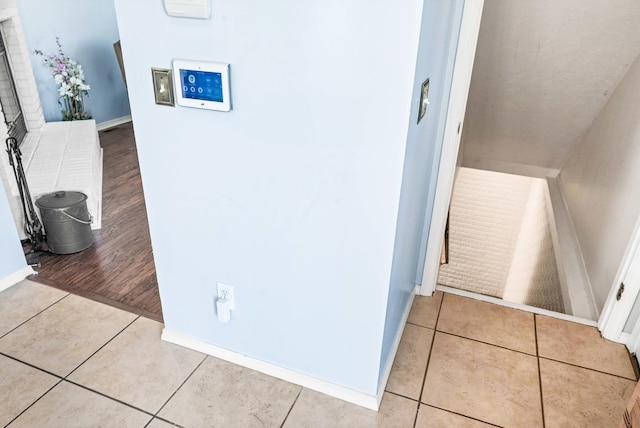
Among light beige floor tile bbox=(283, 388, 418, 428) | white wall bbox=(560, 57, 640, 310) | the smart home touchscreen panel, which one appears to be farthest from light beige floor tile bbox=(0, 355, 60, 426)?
white wall bbox=(560, 57, 640, 310)

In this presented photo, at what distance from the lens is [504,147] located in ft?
14.0

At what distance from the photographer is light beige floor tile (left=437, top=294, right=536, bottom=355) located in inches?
78.7

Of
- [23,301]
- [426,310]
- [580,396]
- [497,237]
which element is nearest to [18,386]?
[23,301]

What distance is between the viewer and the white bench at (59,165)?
8.54 ft

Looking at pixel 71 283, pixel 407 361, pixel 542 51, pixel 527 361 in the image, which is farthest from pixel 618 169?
pixel 71 283

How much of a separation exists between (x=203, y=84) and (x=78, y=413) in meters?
1.25

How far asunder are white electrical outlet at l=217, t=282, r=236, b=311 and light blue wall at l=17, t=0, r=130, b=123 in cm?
348

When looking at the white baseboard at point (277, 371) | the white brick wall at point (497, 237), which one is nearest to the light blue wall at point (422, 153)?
the white baseboard at point (277, 371)

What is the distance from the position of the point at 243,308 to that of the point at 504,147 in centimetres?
344

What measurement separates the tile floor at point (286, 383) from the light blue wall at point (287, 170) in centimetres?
17

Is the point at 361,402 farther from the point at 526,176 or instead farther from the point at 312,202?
the point at 526,176

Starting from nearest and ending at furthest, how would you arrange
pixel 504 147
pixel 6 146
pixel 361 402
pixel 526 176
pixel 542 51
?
1. pixel 361 402
2. pixel 6 146
3. pixel 542 51
4. pixel 504 147
5. pixel 526 176

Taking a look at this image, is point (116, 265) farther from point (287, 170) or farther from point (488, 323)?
point (488, 323)

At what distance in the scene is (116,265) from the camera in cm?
250
